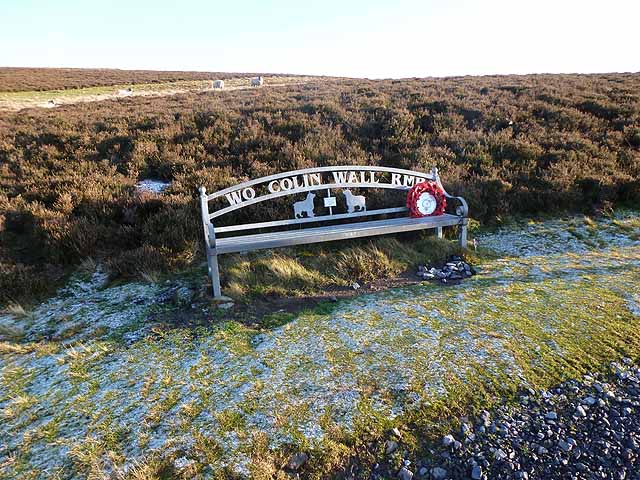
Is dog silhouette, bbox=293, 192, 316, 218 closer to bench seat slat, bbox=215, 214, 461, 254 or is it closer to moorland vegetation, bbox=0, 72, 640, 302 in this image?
bench seat slat, bbox=215, 214, 461, 254

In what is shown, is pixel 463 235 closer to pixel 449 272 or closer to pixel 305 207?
pixel 449 272

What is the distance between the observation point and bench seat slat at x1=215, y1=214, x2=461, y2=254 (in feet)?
16.1

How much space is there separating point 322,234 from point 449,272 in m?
1.82

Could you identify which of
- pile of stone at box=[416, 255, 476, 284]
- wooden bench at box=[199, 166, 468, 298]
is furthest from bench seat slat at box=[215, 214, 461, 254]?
pile of stone at box=[416, 255, 476, 284]

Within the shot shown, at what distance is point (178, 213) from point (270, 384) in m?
4.22

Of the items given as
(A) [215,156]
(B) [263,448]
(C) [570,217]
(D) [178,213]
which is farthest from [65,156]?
(C) [570,217]

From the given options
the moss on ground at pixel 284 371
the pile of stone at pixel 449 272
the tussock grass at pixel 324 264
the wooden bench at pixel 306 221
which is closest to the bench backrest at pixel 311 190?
the wooden bench at pixel 306 221

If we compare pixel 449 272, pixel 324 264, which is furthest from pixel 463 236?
pixel 324 264

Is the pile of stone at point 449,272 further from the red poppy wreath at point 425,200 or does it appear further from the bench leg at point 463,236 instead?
the red poppy wreath at point 425,200

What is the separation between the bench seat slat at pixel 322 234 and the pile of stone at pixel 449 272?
0.70 metres

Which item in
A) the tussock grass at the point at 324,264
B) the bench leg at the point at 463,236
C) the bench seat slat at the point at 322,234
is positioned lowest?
the tussock grass at the point at 324,264

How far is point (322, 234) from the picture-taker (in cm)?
532

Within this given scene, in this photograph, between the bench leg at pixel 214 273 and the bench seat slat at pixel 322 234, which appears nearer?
the bench leg at pixel 214 273

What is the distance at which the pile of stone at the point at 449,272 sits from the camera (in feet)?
17.1
